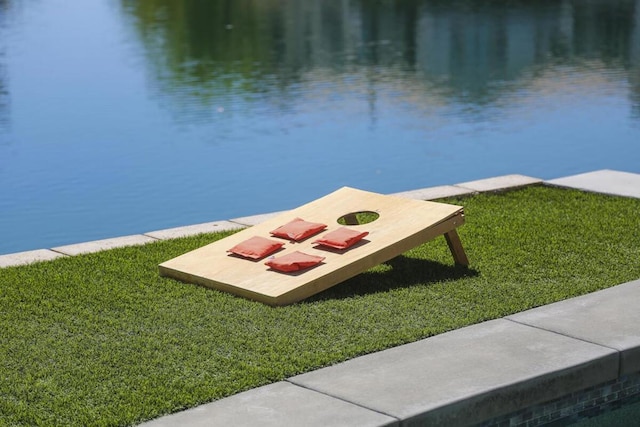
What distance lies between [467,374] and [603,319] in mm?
1230

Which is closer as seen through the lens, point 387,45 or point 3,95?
point 3,95

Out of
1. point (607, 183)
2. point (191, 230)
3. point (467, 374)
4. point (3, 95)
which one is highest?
point (467, 374)

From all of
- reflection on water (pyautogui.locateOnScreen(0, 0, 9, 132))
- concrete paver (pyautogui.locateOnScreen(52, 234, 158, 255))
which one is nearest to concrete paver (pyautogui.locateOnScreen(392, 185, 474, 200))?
concrete paver (pyautogui.locateOnScreen(52, 234, 158, 255))

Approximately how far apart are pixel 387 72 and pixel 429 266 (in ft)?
43.2

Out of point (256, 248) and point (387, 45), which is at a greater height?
point (256, 248)

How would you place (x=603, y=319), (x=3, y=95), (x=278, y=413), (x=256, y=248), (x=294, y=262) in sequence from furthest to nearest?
(x=3, y=95) < (x=256, y=248) < (x=294, y=262) < (x=603, y=319) < (x=278, y=413)

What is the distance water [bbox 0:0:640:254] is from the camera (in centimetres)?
1257

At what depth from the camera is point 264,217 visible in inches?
350

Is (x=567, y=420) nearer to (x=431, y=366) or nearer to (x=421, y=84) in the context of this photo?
(x=431, y=366)

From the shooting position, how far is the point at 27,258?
7.66 meters

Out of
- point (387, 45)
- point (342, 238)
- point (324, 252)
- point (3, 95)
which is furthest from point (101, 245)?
point (387, 45)

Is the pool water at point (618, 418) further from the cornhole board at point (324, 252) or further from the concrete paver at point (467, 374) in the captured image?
the cornhole board at point (324, 252)

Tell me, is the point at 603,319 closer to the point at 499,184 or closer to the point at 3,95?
the point at 499,184

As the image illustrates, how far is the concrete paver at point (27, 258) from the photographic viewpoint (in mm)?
7566
